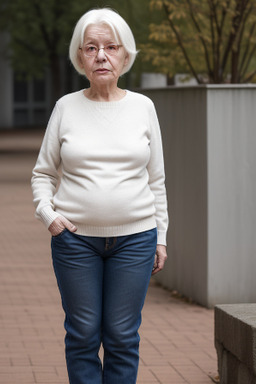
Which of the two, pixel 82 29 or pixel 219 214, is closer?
pixel 82 29

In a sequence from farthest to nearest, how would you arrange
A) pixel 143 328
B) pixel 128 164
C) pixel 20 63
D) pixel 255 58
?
1. pixel 20 63
2. pixel 255 58
3. pixel 143 328
4. pixel 128 164

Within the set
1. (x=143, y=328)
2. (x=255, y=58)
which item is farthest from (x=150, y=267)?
(x=255, y=58)

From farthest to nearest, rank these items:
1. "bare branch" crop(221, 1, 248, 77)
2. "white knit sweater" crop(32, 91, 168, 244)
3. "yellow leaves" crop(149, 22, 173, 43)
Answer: "yellow leaves" crop(149, 22, 173, 43) → "bare branch" crop(221, 1, 248, 77) → "white knit sweater" crop(32, 91, 168, 244)

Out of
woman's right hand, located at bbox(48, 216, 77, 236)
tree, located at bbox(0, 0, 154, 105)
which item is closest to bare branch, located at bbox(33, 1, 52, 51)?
tree, located at bbox(0, 0, 154, 105)

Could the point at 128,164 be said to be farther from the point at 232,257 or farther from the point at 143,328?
the point at 232,257

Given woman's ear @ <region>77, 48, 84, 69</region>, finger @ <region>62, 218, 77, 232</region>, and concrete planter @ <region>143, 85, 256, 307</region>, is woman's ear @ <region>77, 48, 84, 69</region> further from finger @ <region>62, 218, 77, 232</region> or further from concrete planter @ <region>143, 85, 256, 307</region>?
concrete planter @ <region>143, 85, 256, 307</region>

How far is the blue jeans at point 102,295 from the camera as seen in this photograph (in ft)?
12.2

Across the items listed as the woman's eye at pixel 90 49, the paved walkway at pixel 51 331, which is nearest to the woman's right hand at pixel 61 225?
the woman's eye at pixel 90 49

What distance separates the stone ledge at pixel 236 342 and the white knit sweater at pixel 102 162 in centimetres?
97

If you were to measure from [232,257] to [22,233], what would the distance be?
17.1ft

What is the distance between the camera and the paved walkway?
5434 millimetres

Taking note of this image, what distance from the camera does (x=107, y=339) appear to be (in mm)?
3820

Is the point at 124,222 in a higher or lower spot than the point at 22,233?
higher

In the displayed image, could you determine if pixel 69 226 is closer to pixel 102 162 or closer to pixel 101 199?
pixel 101 199
